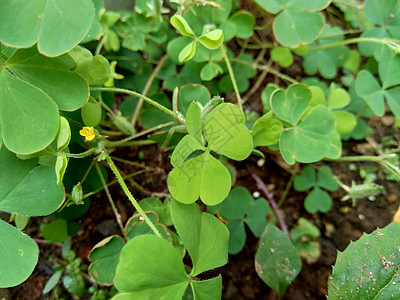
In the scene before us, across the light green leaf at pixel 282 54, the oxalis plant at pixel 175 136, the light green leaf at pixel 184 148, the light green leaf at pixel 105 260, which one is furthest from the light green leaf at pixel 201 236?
the light green leaf at pixel 282 54

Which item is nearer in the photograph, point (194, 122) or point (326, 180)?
point (194, 122)

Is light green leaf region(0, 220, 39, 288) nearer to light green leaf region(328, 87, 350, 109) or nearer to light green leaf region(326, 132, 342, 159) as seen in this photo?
light green leaf region(326, 132, 342, 159)

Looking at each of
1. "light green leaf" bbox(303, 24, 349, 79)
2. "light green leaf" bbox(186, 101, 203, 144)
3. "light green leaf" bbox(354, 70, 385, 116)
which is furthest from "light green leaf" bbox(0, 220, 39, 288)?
"light green leaf" bbox(303, 24, 349, 79)

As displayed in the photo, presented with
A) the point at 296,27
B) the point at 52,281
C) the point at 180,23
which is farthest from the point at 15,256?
the point at 296,27

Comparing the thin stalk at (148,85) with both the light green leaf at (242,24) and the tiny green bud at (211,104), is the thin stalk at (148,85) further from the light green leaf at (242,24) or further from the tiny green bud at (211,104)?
the tiny green bud at (211,104)

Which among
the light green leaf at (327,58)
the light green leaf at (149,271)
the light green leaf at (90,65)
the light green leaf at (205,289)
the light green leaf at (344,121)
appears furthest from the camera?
the light green leaf at (327,58)

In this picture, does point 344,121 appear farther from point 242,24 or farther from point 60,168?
point 60,168

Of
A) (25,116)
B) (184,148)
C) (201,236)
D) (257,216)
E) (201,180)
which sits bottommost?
(257,216)
